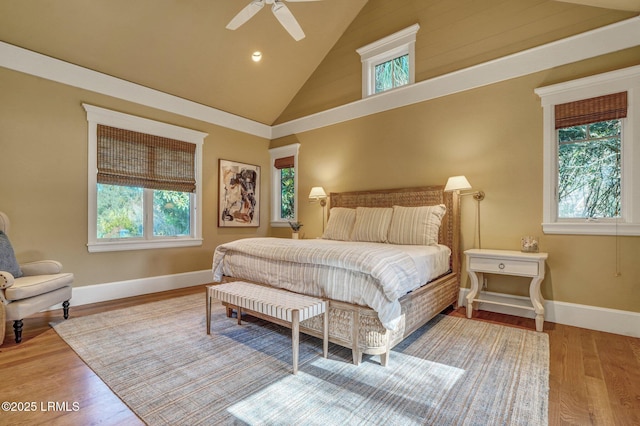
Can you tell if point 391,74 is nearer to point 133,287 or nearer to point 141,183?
point 141,183

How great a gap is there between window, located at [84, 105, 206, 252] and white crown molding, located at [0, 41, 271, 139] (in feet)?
0.99

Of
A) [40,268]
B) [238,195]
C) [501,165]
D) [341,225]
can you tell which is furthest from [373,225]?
[40,268]

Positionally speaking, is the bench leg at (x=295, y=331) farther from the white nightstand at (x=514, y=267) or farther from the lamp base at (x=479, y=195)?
the lamp base at (x=479, y=195)

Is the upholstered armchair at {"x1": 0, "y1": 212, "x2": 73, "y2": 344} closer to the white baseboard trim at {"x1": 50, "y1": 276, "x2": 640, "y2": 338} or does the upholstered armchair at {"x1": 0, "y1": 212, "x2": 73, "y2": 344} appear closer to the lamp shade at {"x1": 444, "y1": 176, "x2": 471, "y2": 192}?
the white baseboard trim at {"x1": 50, "y1": 276, "x2": 640, "y2": 338}

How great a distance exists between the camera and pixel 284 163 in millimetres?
6012

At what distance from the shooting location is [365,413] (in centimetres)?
167

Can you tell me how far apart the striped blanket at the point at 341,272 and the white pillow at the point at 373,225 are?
1228 millimetres

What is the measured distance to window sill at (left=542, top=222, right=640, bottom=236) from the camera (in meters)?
2.81

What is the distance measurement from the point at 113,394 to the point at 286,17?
3.50m

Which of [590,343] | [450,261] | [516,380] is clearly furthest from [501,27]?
[516,380]

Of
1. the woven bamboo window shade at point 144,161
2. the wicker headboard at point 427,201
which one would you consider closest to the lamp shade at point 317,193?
the wicker headboard at point 427,201

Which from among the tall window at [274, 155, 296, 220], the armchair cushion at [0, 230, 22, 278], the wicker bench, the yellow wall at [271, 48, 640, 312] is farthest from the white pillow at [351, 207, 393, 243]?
the armchair cushion at [0, 230, 22, 278]

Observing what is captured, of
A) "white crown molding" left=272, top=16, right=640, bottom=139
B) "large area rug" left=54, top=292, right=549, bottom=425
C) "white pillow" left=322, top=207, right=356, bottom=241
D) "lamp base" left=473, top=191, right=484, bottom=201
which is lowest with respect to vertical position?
"large area rug" left=54, top=292, right=549, bottom=425

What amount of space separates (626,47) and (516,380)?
132 inches
